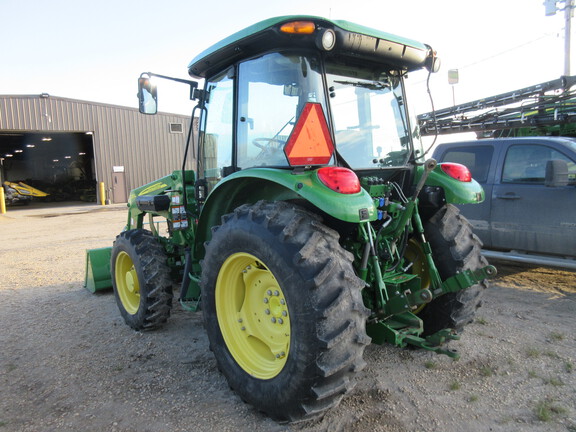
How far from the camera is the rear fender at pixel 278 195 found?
232 centimetres

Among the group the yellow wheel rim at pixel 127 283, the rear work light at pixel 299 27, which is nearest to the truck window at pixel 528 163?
the rear work light at pixel 299 27

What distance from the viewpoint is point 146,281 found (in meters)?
3.95

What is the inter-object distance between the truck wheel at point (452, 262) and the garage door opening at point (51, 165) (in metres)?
26.8

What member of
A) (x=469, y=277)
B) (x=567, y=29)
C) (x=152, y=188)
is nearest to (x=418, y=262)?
(x=469, y=277)

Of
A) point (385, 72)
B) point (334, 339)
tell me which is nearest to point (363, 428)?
point (334, 339)

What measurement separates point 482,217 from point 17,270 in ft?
25.7

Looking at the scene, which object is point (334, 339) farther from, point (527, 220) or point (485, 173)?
point (485, 173)

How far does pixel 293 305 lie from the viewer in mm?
2350

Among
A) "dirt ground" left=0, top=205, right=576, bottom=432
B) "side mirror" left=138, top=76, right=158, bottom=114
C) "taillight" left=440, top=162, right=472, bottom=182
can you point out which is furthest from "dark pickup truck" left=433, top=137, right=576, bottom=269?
"side mirror" left=138, top=76, right=158, bottom=114

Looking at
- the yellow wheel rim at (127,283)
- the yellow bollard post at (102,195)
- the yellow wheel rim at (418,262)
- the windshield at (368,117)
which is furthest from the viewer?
the yellow bollard post at (102,195)

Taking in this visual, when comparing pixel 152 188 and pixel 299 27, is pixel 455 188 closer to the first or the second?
pixel 299 27

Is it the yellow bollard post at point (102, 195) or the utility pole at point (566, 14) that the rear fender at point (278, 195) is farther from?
the yellow bollard post at point (102, 195)

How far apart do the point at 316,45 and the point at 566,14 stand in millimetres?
16263

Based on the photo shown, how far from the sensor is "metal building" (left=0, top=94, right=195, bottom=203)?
2036 cm
